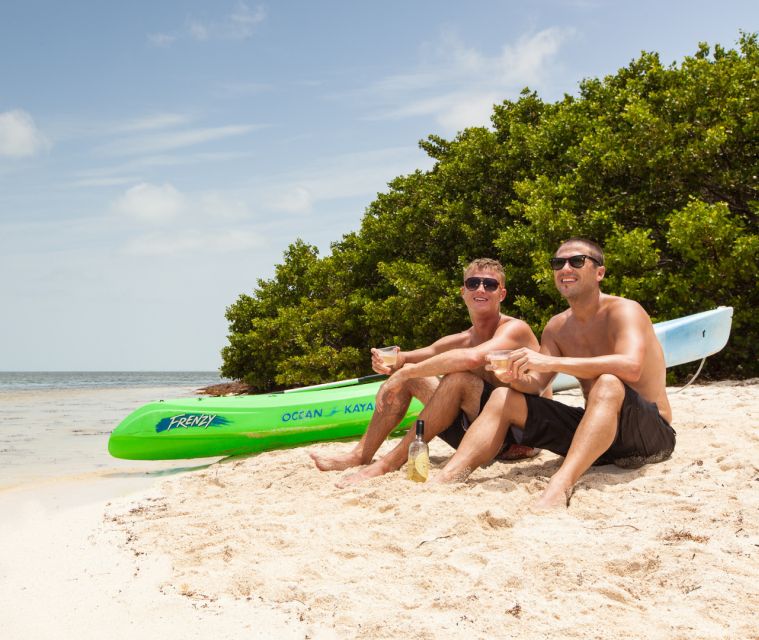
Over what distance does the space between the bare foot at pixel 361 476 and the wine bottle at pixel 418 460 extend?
27cm

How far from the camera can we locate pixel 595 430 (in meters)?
3.35

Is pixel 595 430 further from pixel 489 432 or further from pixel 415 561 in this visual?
pixel 415 561

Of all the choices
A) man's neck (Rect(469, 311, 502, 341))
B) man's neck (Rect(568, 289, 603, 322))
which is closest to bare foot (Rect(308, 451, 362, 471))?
man's neck (Rect(469, 311, 502, 341))

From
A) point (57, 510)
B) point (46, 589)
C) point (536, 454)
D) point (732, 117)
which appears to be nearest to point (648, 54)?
point (732, 117)

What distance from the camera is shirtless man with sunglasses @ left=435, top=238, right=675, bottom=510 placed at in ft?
11.0

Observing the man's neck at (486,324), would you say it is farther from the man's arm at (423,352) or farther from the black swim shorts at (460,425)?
the black swim shorts at (460,425)

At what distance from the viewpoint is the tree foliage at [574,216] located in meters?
9.94

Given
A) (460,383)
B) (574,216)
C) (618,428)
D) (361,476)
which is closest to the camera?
(618,428)

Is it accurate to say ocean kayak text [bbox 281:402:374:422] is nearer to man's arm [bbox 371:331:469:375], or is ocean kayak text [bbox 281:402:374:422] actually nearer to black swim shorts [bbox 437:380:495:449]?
man's arm [bbox 371:331:469:375]

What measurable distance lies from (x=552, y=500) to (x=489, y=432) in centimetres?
53

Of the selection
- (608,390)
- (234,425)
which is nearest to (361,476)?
(608,390)

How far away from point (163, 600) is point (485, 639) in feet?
3.92

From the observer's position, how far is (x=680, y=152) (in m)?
10.7

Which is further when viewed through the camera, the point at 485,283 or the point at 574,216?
the point at 574,216
